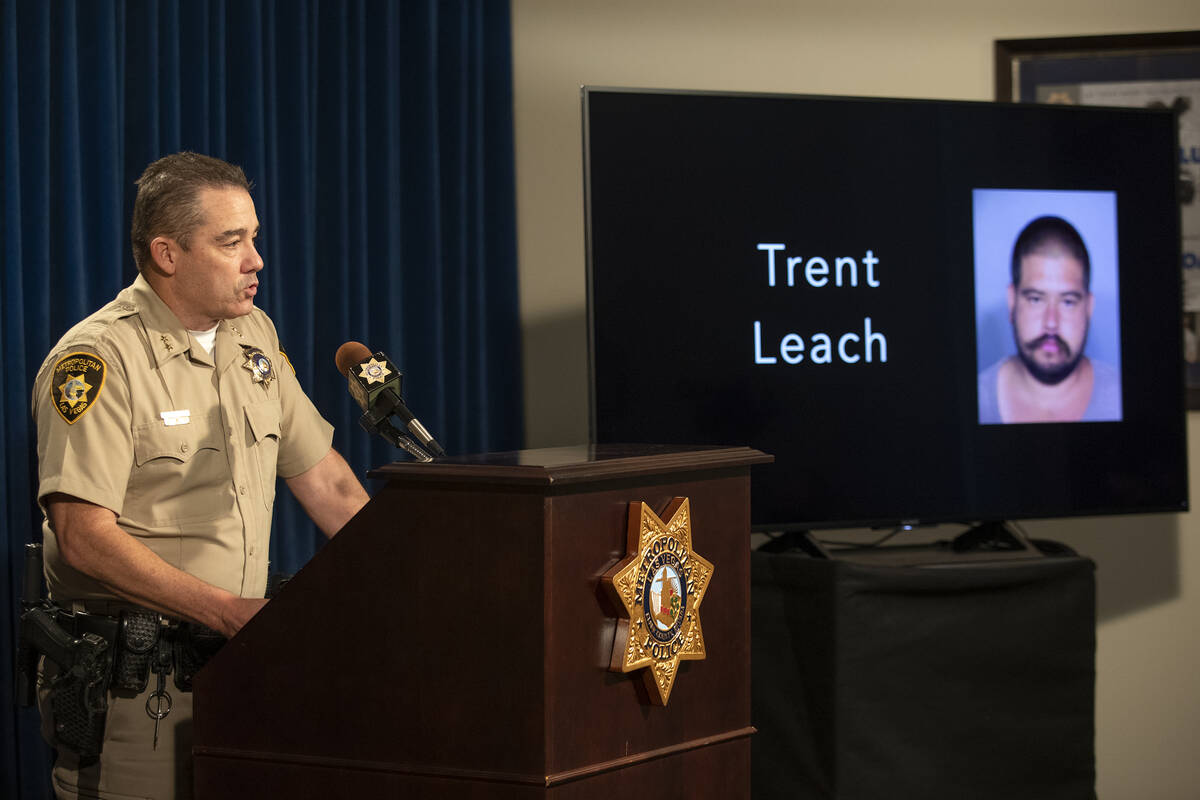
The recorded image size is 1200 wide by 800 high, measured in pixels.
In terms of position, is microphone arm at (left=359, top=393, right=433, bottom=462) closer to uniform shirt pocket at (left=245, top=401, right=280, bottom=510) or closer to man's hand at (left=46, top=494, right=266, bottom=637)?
man's hand at (left=46, top=494, right=266, bottom=637)

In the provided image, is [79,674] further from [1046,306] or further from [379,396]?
[1046,306]

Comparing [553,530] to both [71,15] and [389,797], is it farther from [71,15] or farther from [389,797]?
[71,15]

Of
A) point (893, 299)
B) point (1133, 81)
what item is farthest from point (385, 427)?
point (1133, 81)

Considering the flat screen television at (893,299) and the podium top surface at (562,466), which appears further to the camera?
the flat screen television at (893,299)

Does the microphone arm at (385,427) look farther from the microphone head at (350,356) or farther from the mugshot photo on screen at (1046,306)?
the mugshot photo on screen at (1046,306)

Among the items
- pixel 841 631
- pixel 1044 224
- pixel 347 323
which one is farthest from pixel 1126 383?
pixel 347 323

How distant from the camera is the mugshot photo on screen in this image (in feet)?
10.2

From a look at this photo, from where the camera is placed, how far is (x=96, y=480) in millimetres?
1849

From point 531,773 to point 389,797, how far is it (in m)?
0.18

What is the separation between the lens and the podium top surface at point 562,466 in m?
1.37

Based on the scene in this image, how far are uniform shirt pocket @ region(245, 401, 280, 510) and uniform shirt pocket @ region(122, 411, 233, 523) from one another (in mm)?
66

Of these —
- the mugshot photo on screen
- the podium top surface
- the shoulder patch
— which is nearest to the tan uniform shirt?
the shoulder patch

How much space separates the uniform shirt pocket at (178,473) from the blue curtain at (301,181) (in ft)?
1.89

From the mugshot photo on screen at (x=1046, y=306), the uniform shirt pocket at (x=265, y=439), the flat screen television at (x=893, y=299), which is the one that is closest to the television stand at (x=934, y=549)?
the flat screen television at (x=893, y=299)
